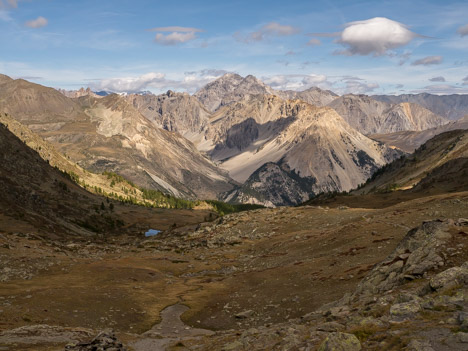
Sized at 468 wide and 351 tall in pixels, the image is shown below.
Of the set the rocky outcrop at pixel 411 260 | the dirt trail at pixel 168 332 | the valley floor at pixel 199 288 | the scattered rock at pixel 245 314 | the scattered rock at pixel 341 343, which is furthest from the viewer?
the scattered rock at pixel 245 314

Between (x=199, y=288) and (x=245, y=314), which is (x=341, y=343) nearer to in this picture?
(x=245, y=314)

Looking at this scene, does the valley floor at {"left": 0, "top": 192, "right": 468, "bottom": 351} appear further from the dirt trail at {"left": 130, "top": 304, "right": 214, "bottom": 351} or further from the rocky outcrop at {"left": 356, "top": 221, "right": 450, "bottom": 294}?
the rocky outcrop at {"left": 356, "top": 221, "right": 450, "bottom": 294}

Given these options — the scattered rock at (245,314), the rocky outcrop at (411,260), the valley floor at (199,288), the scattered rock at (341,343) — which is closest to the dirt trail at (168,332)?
the valley floor at (199,288)

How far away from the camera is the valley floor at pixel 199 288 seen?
115 ft

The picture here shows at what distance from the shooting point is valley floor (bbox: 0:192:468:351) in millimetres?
35188

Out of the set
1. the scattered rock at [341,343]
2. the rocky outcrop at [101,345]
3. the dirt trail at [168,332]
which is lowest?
the dirt trail at [168,332]

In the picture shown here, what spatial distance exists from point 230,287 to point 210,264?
27404 mm

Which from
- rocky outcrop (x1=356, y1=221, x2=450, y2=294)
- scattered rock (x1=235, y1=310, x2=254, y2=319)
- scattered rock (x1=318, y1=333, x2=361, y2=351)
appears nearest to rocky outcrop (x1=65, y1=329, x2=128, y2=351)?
scattered rock (x1=318, y1=333, x2=361, y2=351)

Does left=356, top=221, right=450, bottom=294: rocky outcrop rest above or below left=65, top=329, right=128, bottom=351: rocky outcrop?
above

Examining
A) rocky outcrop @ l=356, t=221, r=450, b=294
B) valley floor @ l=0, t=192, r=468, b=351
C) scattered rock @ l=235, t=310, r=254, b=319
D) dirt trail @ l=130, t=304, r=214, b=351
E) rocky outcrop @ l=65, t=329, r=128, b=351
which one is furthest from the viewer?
scattered rock @ l=235, t=310, r=254, b=319

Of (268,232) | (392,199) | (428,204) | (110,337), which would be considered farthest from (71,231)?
(110,337)

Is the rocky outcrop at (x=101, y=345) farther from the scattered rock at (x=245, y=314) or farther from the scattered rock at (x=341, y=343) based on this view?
the scattered rock at (x=245, y=314)

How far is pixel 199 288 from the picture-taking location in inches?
2459

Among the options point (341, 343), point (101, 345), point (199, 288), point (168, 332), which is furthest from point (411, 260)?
point (199, 288)
